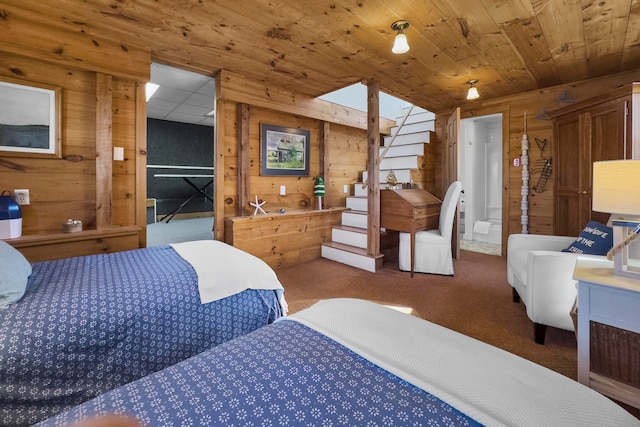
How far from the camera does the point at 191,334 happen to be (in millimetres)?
1369

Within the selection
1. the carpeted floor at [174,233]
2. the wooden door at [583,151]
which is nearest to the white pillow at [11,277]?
the carpeted floor at [174,233]

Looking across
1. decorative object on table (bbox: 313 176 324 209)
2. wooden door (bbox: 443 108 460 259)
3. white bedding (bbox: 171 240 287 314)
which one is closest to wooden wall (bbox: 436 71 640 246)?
wooden door (bbox: 443 108 460 259)

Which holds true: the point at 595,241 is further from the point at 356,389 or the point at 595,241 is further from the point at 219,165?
the point at 219,165

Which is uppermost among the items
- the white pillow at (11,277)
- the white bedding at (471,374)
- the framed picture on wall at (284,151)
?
the framed picture on wall at (284,151)

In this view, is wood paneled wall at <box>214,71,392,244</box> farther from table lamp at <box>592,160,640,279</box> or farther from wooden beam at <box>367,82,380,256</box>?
table lamp at <box>592,160,640,279</box>

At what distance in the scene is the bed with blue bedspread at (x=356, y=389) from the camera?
56 centimetres

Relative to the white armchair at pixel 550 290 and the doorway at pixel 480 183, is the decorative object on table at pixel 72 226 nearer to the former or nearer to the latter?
the white armchair at pixel 550 290

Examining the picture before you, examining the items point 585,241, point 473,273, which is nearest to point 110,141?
point 585,241

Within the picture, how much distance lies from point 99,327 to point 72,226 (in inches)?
66.1

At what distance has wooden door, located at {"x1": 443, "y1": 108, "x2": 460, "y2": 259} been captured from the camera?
371 centimetres

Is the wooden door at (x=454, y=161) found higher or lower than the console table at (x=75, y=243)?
higher

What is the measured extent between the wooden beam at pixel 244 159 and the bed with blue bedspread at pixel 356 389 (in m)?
2.85

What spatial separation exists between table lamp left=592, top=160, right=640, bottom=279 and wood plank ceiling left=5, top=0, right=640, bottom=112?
1439mm

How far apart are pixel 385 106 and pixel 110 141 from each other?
4.61 meters
